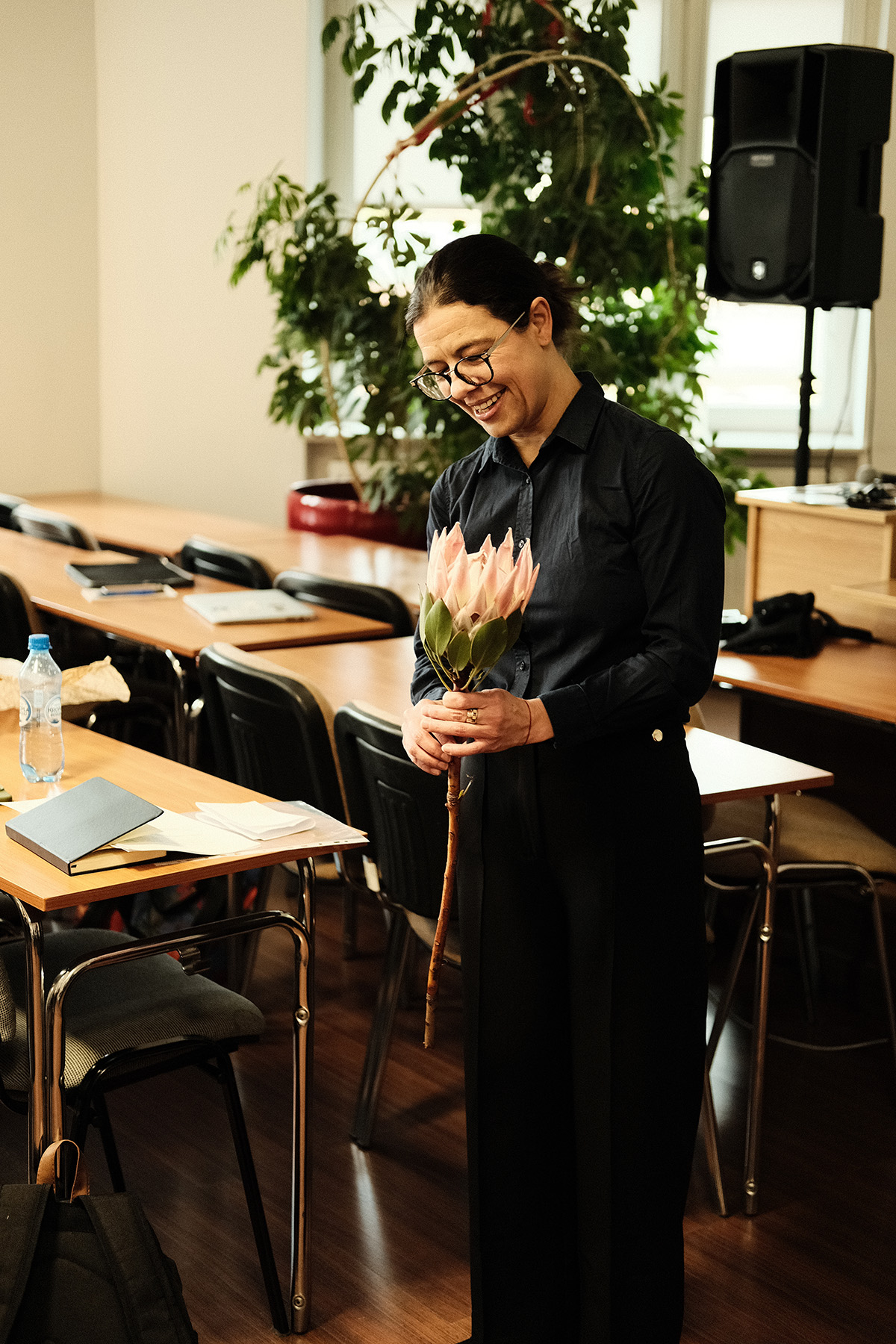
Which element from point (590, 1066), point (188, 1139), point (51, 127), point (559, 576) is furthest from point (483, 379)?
point (51, 127)

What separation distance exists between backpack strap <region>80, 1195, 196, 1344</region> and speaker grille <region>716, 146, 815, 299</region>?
3.90 metres

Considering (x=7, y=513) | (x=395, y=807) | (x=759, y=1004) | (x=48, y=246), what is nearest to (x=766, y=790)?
(x=759, y=1004)

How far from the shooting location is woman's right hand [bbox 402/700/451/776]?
1.86m

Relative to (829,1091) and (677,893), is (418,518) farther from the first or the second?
(677,893)

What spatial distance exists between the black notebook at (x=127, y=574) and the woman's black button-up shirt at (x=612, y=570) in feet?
8.53

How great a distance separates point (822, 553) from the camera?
4.14m

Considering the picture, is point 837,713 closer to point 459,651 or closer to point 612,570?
point 612,570

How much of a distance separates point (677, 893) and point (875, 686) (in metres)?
1.64

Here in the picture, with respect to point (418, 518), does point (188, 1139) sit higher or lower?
lower

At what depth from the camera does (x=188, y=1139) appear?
9.43 ft

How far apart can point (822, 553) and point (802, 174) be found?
54.1 inches

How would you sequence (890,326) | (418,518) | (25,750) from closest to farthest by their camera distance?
(25,750) → (418,518) → (890,326)

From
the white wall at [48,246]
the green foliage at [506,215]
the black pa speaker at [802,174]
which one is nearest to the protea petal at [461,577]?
the black pa speaker at [802,174]

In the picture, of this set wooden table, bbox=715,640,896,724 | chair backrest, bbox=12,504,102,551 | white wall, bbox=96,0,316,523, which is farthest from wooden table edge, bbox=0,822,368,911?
white wall, bbox=96,0,316,523
